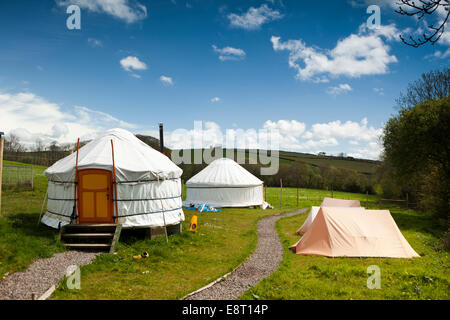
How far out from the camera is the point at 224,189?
17.9 m

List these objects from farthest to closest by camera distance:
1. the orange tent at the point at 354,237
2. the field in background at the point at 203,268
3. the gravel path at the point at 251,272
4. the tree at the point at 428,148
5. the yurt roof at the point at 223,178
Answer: the yurt roof at the point at 223,178 → the tree at the point at 428,148 → the orange tent at the point at 354,237 → the gravel path at the point at 251,272 → the field in background at the point at 203,268

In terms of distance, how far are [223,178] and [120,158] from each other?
10313mm

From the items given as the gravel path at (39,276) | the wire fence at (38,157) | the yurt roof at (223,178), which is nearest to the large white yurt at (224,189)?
the yurt roof at (223,178)

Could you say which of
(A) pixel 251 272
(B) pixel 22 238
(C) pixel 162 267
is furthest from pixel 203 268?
(B) pixel 22 238

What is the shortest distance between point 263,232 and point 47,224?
6.90m

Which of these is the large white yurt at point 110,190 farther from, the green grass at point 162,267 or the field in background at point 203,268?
the green grass at point 162,267

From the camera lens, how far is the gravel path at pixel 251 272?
4637 mm

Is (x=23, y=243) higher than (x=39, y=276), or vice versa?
(x=23, y=243)

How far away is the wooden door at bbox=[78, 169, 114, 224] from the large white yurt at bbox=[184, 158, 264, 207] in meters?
10.3

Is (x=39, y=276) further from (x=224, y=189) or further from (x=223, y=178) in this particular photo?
(x=223, y=178)

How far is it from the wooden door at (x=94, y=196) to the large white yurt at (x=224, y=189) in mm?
10258

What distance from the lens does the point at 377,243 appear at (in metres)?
7.20
